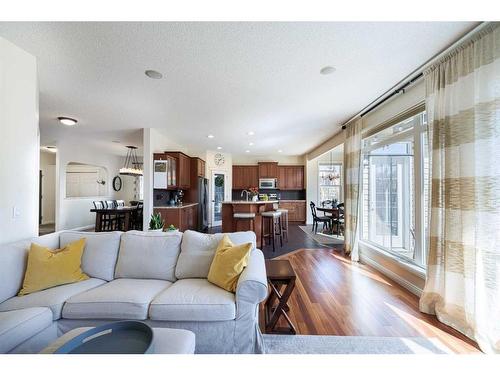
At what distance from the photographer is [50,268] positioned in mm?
1808

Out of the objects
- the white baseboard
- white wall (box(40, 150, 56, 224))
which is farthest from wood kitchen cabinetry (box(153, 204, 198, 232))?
white wall (box(40, 150, 56, 224))

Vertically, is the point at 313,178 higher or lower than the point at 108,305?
higher

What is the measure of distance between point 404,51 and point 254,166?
6.48 meters

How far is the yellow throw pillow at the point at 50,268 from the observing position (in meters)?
1.75

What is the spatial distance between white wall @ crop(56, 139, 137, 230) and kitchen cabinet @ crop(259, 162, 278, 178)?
19.0 feet

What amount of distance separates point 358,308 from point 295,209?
5954 millimetres

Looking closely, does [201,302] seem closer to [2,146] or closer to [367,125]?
[2,146]

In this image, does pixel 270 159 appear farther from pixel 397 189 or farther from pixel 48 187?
pixel 48 187

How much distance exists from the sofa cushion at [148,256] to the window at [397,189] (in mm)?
3070

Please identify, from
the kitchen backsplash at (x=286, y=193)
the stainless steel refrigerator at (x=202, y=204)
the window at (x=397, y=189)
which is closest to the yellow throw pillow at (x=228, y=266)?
the window at (x=397, y=189)

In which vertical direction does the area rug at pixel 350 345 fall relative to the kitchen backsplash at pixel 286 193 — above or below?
below

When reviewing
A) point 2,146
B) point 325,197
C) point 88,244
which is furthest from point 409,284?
point 325,197

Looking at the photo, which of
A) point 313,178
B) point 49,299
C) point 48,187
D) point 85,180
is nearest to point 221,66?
point 49,299

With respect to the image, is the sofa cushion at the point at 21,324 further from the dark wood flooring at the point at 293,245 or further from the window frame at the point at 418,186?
the window frame at the point at 418,186
